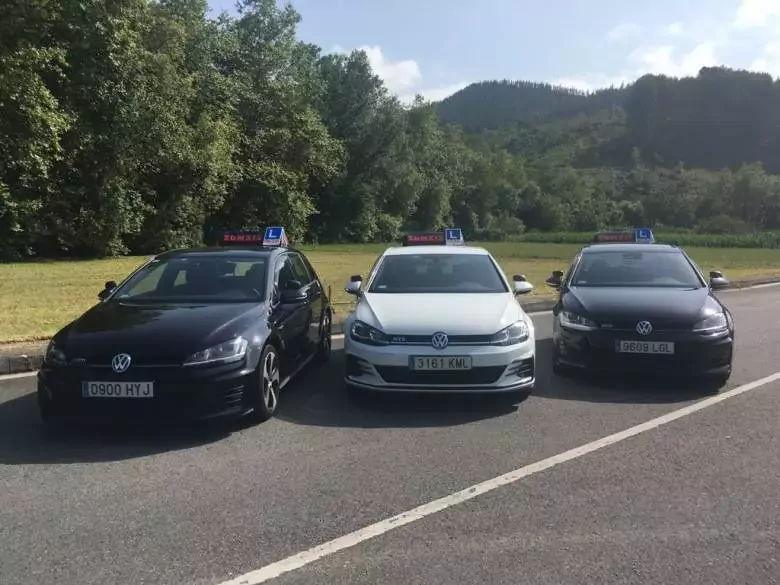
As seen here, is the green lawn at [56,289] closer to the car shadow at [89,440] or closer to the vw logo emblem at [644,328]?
the car shadow at [89,440]

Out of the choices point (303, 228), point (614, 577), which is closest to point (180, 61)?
point (303, 228)

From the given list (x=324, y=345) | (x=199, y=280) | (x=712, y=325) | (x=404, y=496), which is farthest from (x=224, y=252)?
(x=712, y=325)

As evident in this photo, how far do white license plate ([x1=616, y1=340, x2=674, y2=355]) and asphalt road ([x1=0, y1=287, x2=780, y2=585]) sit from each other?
535 millimetres

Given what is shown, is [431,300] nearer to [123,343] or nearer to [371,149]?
[123,343]

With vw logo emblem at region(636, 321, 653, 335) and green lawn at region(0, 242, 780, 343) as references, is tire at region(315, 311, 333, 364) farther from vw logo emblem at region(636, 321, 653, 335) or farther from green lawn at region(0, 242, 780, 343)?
vw logo emblem at region(636, 321, 653, 335)

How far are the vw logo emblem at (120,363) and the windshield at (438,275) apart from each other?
117 inches

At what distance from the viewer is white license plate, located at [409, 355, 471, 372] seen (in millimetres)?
6355

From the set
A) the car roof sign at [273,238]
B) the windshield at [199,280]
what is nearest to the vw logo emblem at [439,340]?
the windshield at [199,280]

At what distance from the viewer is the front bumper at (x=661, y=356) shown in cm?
720

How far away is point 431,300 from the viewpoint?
7.35 metres

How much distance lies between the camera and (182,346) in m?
5.68

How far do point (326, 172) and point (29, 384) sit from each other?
41.1 metres

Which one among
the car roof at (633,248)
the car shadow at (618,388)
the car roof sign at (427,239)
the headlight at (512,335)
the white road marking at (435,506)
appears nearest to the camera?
the white road marking at (435,506)

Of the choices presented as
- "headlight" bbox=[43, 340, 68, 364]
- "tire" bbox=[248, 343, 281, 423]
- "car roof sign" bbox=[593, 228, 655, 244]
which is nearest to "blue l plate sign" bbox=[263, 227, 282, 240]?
"tire" bbox=[248, 343, 281, 423]
